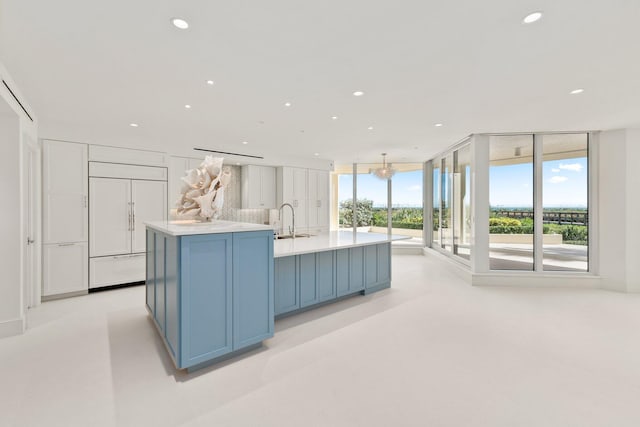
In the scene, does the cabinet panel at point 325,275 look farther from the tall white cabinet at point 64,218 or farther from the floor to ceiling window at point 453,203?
the tall white cabinet at point 64,218

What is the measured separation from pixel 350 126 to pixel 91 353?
412 centimetres

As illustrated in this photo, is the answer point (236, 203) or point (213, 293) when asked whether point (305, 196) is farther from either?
point (213, 293)

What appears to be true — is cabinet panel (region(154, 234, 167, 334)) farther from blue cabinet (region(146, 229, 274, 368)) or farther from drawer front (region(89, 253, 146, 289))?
drawer front (region(89, 253, 146, 289))

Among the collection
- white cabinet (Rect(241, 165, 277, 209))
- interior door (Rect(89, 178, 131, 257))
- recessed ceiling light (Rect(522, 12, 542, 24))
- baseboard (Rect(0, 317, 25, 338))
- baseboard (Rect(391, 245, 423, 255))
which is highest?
recessed ceiling light (Rect(522, 12, 542, 24))

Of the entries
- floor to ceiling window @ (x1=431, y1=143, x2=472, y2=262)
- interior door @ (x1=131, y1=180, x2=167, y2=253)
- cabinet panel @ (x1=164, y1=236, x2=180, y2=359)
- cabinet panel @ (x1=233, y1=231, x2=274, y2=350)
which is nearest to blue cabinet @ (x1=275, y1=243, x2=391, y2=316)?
cabinet panel @ (x1=233, y1=231, x2=274, y2=350)

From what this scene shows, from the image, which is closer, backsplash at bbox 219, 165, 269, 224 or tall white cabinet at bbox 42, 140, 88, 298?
tall white cabinet at bbox 42, 140, 88, 298

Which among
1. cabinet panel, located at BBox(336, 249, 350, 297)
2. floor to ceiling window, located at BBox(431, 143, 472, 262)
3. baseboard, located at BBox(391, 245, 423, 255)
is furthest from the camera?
baseboard, located at BBox(391, 245, 423, 255)

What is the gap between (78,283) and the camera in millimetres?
4352

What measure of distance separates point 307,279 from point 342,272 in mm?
642

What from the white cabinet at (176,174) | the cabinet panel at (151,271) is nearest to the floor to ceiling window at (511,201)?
the cabinet panel at (151,271)

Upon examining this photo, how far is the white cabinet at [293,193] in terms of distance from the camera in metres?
6.89

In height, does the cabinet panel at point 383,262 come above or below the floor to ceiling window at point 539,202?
below

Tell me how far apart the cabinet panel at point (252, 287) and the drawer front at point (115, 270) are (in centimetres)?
337

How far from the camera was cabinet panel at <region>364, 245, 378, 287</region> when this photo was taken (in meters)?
4.38
